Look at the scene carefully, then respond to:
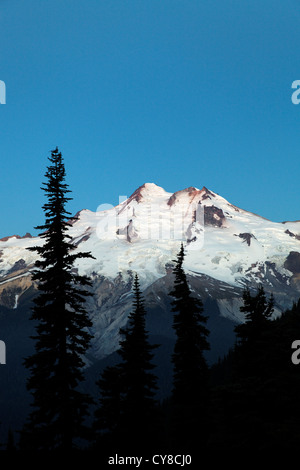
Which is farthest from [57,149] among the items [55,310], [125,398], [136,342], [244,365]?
[244,365]

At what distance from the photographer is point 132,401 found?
3309 cm

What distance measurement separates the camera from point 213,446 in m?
19.2

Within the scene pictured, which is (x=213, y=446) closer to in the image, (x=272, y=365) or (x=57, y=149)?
(x=272, y=365)

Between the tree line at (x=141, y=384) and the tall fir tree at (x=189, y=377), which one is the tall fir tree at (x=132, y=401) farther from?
the tall fir tree at (x=189, y=377)

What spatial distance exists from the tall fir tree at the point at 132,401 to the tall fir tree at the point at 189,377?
193cm

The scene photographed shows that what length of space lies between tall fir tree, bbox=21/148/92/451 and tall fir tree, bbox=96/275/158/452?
25.0 ft

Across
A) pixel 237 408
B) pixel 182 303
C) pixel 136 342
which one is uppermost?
pixel 182 303

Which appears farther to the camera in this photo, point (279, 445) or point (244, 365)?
point (244, 365)

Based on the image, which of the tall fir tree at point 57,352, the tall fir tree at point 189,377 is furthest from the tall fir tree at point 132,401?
the tall fir tree at point 57,352

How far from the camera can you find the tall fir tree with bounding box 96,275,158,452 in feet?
106

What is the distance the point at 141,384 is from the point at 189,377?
3484 millimetres

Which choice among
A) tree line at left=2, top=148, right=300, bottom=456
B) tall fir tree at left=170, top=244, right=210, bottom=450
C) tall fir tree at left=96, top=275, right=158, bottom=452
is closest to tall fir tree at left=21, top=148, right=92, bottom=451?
tree line at left=2, top=148, right=300, bottom=456

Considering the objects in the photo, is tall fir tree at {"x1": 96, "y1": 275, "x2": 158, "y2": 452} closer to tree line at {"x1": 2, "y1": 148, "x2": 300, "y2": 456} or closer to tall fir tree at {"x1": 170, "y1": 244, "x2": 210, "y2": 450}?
tree line at {"x1": 2, "y1": 148, "x2": 300, "y2": 456}
